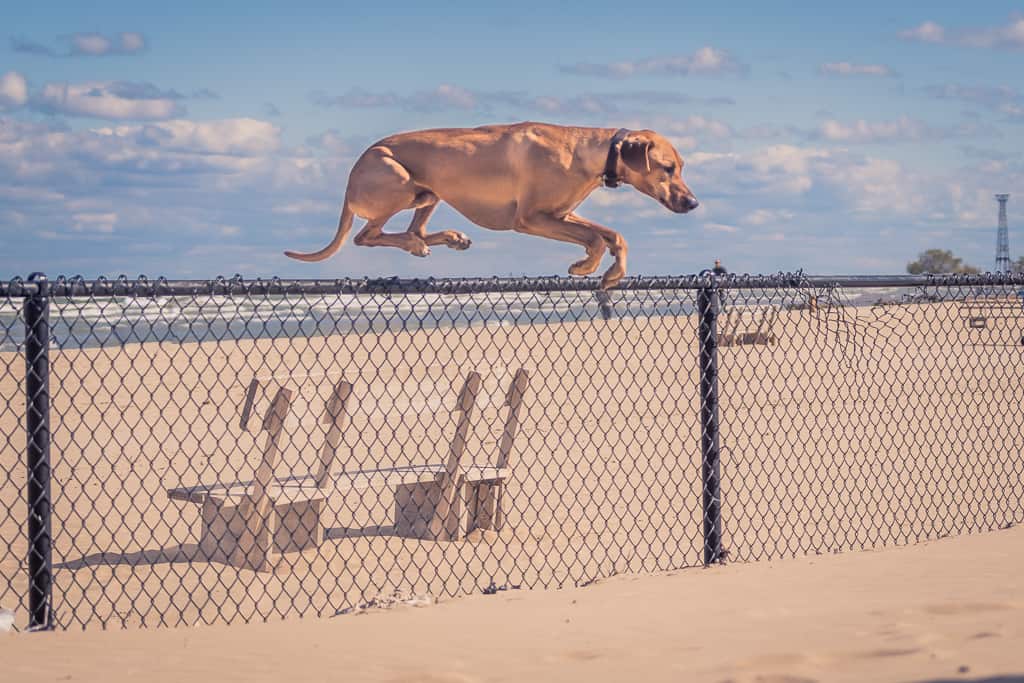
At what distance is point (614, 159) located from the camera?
4.43 metres

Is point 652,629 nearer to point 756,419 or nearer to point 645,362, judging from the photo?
point 756,419

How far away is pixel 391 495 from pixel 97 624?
2.98 m

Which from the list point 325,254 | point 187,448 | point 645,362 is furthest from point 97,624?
point 645,362

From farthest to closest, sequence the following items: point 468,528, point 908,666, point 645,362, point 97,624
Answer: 1. point 645,362
2. point 468,528
3. point 97,624
4. point 908,666

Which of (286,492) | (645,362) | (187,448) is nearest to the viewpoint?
(286,492)

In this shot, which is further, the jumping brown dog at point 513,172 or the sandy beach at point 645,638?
the jumping brown dog at point 513,172

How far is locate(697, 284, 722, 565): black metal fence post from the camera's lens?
5.18 metres

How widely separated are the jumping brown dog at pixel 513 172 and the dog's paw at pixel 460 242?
0.92 feet

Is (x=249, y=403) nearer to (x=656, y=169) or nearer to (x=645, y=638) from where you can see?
(x=656, y=169)

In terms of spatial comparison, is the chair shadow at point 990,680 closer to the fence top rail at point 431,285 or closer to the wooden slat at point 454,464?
the fence top rail at point 431,285

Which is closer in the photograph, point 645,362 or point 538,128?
point 538,128

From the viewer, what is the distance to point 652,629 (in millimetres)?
4125

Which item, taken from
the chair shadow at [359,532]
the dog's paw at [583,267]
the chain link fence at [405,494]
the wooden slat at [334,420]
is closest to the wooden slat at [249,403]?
the chain link fence at [405,494]

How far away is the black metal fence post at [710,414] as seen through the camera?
204 inches
